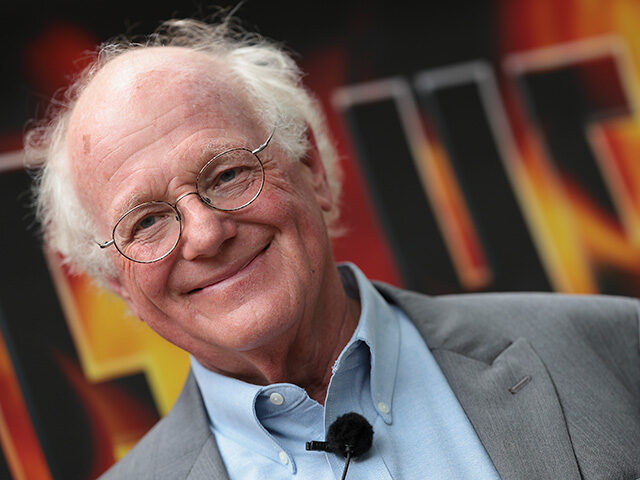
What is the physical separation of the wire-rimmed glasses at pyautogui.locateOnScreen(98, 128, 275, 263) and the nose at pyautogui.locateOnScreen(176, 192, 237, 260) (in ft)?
0.04

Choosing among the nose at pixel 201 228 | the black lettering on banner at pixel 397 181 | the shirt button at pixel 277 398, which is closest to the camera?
the nose at pixel 201 228

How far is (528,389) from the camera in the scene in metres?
2.01

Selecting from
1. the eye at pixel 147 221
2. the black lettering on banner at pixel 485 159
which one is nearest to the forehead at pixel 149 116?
the eye at pixel 147 221

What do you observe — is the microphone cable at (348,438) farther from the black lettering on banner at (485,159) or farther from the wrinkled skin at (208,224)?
the black lettering on banner at (485,159)

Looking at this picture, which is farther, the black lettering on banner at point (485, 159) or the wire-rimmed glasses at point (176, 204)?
the black lettering on banner at point (485, 159)

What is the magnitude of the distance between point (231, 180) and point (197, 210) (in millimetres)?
126

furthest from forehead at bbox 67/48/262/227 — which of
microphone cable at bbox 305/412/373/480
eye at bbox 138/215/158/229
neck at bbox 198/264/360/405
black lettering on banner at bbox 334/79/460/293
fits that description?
black lettering on banner at bbox 334/79/460/293

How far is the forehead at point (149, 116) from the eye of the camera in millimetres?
1916

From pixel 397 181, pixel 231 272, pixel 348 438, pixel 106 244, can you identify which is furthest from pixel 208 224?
pixel 397 181

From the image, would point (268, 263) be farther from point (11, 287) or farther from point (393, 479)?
point (11, 287)

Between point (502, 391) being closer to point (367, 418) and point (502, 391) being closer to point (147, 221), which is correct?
point (367, 418)

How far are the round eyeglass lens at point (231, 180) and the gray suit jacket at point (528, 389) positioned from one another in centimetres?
57

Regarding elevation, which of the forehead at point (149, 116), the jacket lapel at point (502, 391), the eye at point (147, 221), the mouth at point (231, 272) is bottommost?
the jacket lapel at point (502, 391)

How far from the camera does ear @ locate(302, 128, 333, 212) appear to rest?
88.0 inches
